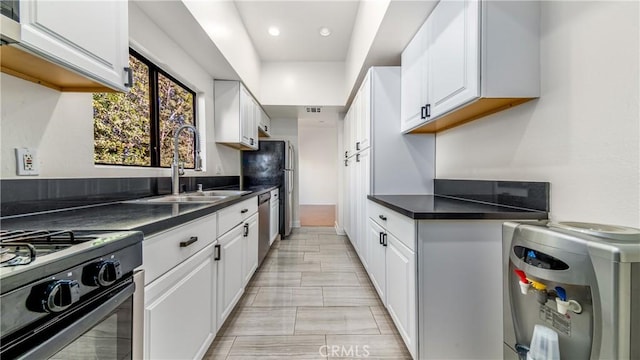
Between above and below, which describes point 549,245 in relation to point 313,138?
below

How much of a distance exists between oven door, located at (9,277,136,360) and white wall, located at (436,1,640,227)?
170 centimetres

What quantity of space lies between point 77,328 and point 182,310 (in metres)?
0.64

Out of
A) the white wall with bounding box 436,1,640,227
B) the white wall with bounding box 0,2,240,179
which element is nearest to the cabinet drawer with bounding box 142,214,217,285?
the white wall with bounding box 0,2,240,179

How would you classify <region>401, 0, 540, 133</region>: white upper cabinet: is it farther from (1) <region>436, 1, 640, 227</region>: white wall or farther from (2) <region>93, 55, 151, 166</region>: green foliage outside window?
(2) <region>93, 55, 151, 166</region>: green foliage outside window

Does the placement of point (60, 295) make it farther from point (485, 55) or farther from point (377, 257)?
point (377, 257)

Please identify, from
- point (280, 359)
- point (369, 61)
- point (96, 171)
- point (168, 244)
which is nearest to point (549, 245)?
point (168, 244)

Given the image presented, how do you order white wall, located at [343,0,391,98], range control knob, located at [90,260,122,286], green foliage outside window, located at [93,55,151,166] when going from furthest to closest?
white wall, located at [343,0,391,98], green foliage outside window, located at [93,55,151,166], range control knob, located at [90,260,122,286]

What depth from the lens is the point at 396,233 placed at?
1631 mm

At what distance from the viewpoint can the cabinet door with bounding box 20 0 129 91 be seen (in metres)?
0.83

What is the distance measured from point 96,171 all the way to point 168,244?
78 centimetres

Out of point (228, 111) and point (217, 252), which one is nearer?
point (217, 252)

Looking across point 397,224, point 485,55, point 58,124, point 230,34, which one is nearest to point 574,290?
point 397,224

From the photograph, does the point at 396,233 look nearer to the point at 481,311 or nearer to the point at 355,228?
the point at 481,311

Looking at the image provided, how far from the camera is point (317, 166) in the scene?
8.58 meters
